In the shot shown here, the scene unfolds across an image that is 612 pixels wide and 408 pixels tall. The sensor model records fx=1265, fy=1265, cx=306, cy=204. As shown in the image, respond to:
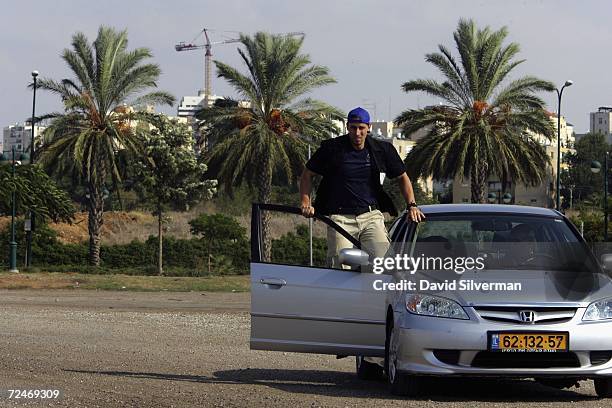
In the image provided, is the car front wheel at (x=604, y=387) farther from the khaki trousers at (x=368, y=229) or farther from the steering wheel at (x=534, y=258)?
the khaki trousers at (x=368, y=229)

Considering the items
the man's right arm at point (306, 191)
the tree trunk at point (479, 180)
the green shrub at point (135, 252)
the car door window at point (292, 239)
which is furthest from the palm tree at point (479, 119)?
the man's right arm at point (306, 191)

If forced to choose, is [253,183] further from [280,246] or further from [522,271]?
[522,271]

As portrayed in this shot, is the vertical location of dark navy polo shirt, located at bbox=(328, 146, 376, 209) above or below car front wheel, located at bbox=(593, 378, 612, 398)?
above

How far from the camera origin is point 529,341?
8625 millimetres

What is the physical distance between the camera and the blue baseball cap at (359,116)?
34.8 feet

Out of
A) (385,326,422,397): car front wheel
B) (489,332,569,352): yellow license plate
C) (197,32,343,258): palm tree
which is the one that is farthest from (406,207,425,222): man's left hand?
(197,32,343,258): palm tree

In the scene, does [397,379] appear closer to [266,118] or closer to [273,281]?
[273,281]

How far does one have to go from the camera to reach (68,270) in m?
43.7

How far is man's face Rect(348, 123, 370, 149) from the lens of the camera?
10.6m

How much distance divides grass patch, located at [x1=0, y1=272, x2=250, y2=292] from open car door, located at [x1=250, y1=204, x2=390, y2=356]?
925 inches

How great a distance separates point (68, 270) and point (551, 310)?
3639cm

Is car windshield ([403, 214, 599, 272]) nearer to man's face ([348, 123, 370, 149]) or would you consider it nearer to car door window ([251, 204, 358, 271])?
car door window ([251, 204, 358, 271])

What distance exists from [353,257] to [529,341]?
1.57 m

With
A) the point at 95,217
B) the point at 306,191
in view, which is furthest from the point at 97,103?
the point at 306,191
